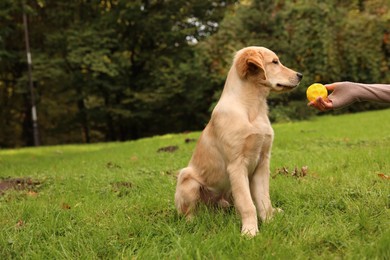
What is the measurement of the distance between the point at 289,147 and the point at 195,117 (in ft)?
57.1

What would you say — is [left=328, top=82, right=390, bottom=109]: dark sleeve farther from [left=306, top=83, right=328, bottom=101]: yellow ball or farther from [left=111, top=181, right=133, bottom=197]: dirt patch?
[left=111, top=181, right=133, bottom=197]: dirt patch

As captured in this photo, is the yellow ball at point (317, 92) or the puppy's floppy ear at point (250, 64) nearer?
the puppy's floppy ear at point (250, 64)

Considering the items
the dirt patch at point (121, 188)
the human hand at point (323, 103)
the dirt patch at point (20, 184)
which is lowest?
the dirt patch at point (20, 184)

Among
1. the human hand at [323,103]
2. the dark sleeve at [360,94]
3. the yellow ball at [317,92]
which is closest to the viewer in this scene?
the dark sleeve at [360,94]

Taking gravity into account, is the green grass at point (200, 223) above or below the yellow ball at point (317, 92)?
below

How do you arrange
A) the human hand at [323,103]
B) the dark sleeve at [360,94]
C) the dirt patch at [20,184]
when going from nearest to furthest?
the dark sleeve at [360,94]
the human hand at [323,103]
the dirt patch at [20,184]

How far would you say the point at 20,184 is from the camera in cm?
595

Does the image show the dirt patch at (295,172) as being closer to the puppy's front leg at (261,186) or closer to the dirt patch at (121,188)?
the puppy's front leg at (261,186)

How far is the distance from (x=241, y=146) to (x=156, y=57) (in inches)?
941

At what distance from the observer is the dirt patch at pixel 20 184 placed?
573 centimetres

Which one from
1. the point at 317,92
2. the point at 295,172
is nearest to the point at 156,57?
the point at 295,172

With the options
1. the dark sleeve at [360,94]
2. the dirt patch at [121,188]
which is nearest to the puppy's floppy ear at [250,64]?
the dark sleeve at [360,94]

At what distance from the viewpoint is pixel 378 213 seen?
10.4 feet

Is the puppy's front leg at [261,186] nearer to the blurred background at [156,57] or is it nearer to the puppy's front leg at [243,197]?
the puppy's front leg at [243,197]
